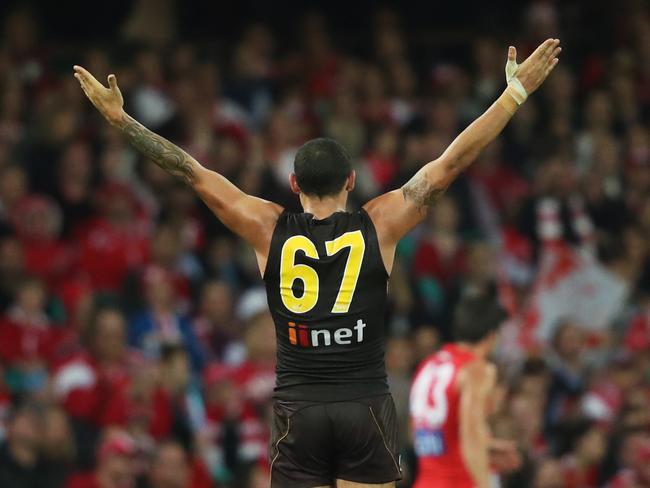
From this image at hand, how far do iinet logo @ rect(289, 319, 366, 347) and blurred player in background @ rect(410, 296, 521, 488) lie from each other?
7.19 ft

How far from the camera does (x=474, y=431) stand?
331 inches

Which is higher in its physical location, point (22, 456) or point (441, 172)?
point (22, 456)

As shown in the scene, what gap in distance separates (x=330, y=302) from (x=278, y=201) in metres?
7.01

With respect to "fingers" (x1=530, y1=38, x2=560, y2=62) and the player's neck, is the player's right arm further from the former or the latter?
"fingers" (x1=530, y1=38, x2=560, y2=62)

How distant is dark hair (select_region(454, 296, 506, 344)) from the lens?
28.7 ft

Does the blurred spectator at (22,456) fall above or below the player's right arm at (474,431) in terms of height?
above

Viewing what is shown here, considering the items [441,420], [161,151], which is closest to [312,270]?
[161,151]

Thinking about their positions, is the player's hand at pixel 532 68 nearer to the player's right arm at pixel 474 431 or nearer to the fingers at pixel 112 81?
the fingers at pixel 112 81

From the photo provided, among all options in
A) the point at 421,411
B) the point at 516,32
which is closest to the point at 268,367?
the point at 421,411

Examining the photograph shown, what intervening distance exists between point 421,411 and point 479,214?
6332 millimetres

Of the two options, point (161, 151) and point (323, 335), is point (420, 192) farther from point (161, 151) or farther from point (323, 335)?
point (161, 151)

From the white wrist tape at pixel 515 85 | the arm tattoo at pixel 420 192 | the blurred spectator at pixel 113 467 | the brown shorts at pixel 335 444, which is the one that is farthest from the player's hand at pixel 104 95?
the blurred spectator at pixel 113 467

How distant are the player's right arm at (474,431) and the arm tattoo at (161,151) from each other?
8.42 feet

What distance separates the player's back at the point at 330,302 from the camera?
6.41 m
